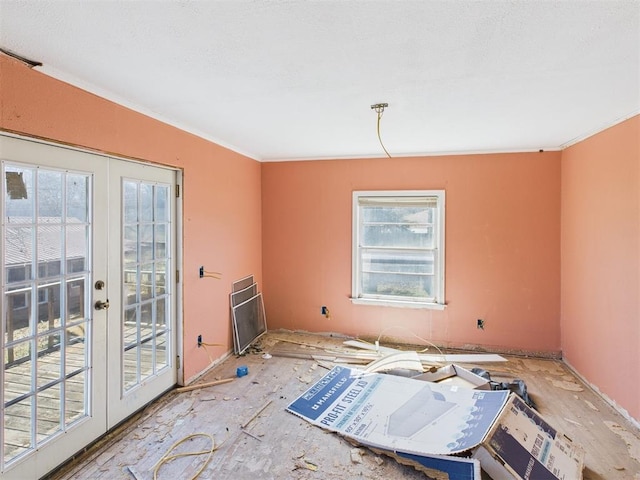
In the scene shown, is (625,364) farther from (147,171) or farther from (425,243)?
(147,171)

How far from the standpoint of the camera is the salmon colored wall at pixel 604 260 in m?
2.72

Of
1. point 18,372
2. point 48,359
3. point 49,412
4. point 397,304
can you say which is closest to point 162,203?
point 48,359

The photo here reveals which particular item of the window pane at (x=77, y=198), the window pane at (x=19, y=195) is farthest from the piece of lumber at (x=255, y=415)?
the window pane at (x=19, y=195)

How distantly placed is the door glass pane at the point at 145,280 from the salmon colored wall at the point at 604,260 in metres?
3.96

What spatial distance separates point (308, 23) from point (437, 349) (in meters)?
4.02

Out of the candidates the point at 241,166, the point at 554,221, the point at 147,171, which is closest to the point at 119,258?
the point at 147,171

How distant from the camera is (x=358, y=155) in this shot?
4.57 m

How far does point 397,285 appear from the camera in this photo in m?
4.59

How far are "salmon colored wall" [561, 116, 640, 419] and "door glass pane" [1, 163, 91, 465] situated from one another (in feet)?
13.6

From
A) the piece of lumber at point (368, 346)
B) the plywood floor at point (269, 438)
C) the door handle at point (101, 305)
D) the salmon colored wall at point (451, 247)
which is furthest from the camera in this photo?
the piece of lumber at point (368, 346)

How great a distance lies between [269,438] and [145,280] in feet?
5.45

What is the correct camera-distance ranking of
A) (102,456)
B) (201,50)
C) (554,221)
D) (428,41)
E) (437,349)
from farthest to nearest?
(437,349) < (554,221) < (102,456) < (201,50) < (428,41)

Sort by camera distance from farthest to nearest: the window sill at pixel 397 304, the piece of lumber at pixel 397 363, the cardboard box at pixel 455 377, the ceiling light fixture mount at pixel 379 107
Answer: the window sill at pixel 397 304, the piece of lumber at pixel 397 363, the cardboard box at pixel 455 377, the ceiling light fixture mount at pixel 379 107

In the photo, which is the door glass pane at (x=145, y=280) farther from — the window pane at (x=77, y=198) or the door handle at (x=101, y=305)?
the window pane at (x=77, y=198)
